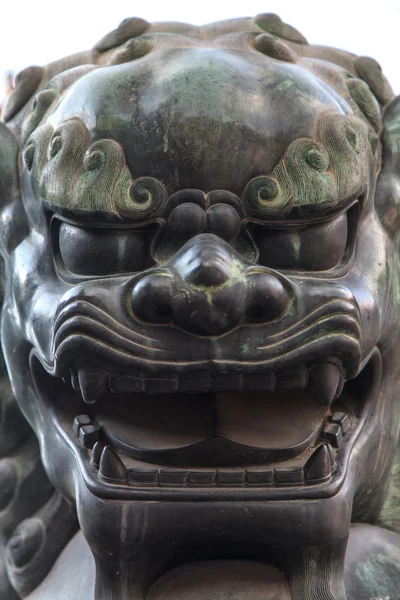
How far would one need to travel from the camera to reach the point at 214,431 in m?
1.47

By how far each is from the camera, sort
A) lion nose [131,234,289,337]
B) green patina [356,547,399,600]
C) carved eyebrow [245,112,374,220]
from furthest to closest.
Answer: green patina [356,547,399,600]
carved eyebrow [245,112,374,220]
lion nose [131,234,289,337]

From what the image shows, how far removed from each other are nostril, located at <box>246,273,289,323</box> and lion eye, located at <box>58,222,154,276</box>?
184mm

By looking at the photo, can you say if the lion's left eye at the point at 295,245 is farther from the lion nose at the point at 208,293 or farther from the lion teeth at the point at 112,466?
the lion teeth at the point at 112,466

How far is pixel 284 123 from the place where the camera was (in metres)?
1.46

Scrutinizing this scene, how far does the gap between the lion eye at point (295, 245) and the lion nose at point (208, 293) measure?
0.08 metres

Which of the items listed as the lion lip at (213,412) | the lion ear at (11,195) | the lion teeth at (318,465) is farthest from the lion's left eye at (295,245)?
the lion ear at (11,195)

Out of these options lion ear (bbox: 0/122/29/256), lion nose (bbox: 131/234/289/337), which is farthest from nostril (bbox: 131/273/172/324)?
lion ear (bbox: 0/122/29/256)

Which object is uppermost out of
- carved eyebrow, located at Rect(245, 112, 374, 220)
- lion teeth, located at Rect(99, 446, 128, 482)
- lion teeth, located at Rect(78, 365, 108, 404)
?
carved eyebrow, located at Rect(245, 112, 374, 220)

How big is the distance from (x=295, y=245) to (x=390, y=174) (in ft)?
0.95

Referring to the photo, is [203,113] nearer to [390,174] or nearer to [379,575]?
[390,174]

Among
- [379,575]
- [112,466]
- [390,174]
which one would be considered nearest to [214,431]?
[112,466]

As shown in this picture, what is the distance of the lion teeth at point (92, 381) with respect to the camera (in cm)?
138

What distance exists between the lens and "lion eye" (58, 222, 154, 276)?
1443 millimetres

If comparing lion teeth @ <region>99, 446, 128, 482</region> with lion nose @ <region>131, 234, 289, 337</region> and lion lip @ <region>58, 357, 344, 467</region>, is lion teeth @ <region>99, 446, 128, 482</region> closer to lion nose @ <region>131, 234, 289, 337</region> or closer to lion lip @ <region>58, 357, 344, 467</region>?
lion lip @ <region>58, 357, 344, 467</region>
